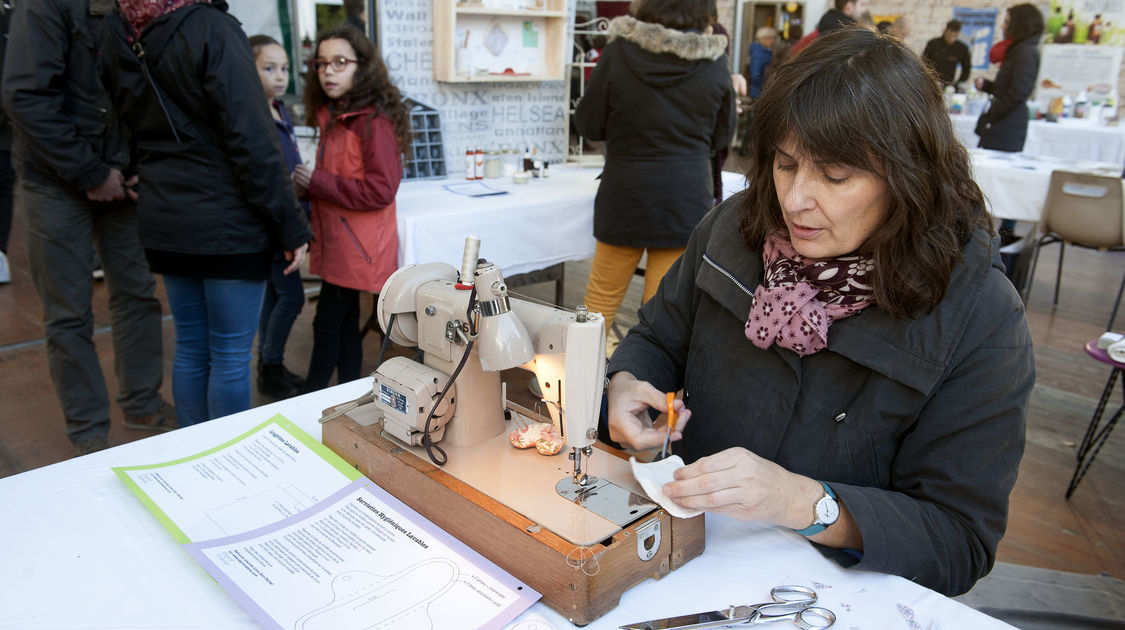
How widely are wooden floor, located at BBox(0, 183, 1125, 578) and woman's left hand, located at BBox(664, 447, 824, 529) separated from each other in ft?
5.67

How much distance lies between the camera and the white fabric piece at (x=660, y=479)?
38.6 inches

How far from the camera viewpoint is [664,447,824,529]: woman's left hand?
3.15 ft

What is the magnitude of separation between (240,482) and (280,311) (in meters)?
2.12

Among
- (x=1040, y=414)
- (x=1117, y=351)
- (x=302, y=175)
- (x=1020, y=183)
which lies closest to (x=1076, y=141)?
(x=1020, y=183)

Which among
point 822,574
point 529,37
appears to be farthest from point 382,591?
point 529,37

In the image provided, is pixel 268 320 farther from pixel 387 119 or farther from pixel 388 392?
pixel 388 392

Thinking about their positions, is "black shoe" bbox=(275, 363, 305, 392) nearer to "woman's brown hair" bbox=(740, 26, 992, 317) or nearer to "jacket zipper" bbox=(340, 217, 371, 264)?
"jacket zipper" bbox=(340, 217, 371, 264)

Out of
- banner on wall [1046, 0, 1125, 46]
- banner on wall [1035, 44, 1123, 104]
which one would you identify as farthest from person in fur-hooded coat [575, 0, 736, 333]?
→ banner on wall [1046, 0, 1125, 46]

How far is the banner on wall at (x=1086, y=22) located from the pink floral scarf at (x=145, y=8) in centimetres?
915

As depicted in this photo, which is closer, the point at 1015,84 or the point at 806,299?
the point at 806,299

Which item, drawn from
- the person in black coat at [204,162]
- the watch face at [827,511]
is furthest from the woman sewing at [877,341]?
the person in black coat at [204,162]

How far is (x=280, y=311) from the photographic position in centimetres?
316

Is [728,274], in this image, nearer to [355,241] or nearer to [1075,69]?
[355,241]

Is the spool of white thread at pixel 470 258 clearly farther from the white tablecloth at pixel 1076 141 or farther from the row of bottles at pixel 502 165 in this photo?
the white tablecloth at pixel 1076 141
